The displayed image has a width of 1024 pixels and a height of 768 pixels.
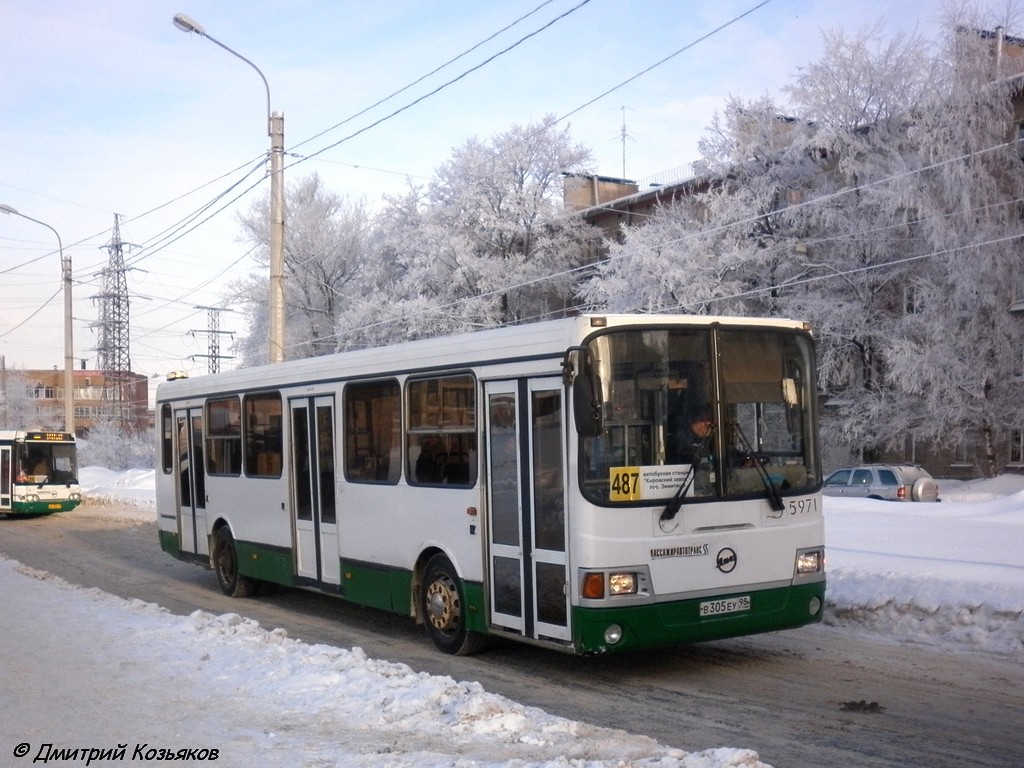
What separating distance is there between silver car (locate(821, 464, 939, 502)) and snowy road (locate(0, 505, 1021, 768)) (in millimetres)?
20045

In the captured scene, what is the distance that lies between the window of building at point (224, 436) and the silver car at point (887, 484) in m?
19.1

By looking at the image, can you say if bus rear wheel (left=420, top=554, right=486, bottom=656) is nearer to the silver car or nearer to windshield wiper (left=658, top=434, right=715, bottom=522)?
windshield wiper (left=658, top=434, right=715, bottom=522)

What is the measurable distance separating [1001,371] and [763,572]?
28611mm

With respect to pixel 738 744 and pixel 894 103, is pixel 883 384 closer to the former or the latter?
pixel 894 103

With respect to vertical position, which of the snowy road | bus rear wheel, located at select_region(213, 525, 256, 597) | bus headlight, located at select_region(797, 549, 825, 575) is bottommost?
the snowy road

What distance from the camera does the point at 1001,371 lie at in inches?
1353

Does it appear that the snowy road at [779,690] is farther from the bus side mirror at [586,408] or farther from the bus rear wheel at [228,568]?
the bus side mirror at [586,408]

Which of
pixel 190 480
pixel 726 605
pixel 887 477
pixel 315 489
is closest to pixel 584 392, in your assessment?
pixel 726 605

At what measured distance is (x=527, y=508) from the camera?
29.5 ft

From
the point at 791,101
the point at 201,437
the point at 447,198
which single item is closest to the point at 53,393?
the point at 447,198

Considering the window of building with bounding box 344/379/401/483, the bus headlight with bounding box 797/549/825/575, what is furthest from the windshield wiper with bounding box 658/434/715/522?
the window of building with bounding box 344/379/401/483

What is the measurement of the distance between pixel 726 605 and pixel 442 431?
119 inches

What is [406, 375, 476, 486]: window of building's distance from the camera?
980 centimetres

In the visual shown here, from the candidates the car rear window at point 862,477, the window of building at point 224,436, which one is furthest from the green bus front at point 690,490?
the car rear window at point 862,477
